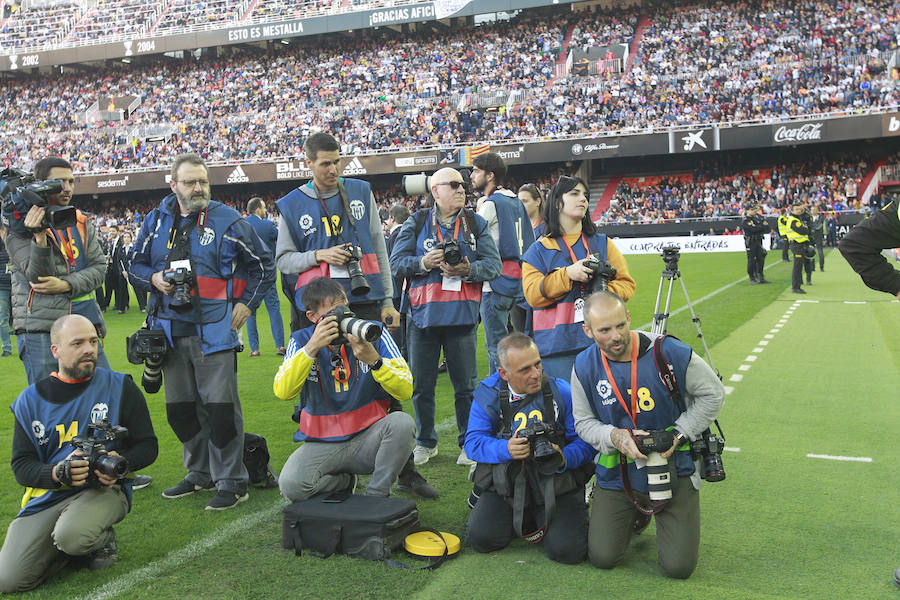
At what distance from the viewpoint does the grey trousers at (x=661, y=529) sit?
377 centimetres

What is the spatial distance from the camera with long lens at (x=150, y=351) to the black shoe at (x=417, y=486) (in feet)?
5.27

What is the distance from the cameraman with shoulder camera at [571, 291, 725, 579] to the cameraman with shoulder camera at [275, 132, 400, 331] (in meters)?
1.67

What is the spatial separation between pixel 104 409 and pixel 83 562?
763 millimetres

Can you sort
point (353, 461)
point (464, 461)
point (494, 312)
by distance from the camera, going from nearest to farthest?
point (353, 461)
point (464, 461)
point (494, 312)

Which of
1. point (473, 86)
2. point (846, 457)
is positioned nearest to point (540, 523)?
point (846, 457)

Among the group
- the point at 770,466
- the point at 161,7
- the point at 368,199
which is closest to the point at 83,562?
the point at 368,199

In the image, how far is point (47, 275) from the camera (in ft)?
16.4

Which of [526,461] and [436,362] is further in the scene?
[436,362]

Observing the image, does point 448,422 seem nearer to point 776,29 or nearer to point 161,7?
point 776,29

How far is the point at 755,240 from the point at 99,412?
627 inches

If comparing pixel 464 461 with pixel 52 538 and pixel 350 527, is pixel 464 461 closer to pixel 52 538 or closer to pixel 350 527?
pixel 350 527

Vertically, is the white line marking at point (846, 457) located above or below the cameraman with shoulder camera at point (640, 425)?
below

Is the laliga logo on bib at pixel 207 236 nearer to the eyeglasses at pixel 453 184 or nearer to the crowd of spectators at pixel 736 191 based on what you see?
the eyeglasses at pixel 453 184

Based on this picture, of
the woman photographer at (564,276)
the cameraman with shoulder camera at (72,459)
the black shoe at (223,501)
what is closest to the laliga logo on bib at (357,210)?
the woman photographer at (564,276)
